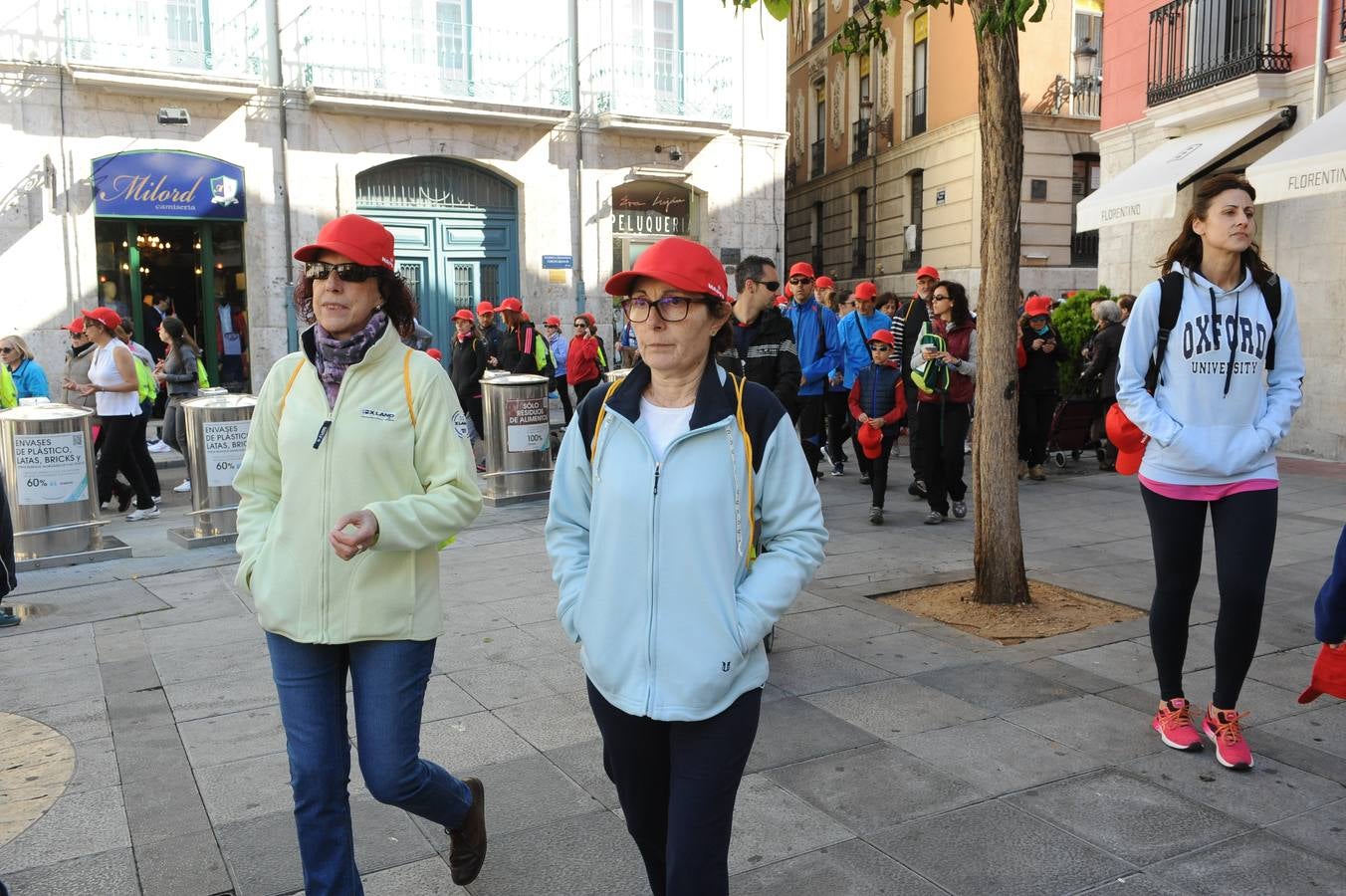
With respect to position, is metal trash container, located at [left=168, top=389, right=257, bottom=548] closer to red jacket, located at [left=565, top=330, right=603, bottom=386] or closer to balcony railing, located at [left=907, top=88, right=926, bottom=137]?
red jacket, located at [left=565, top=330, right=603, bottom=386]

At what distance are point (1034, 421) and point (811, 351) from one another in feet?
12.6

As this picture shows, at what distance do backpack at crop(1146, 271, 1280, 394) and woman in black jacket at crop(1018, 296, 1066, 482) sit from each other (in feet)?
22.9

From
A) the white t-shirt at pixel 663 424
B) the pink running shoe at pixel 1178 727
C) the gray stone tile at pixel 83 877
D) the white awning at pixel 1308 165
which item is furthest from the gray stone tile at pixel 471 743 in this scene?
the white awning at pixel 1308 165

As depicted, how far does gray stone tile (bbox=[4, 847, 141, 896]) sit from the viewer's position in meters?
→ 3.22

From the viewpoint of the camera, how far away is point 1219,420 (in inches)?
153

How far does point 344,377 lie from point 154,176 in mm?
16183

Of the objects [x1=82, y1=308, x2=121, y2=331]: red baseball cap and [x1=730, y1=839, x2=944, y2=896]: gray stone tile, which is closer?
[x1=730, y1=839, x2=944, y2=896]: gray stone tile

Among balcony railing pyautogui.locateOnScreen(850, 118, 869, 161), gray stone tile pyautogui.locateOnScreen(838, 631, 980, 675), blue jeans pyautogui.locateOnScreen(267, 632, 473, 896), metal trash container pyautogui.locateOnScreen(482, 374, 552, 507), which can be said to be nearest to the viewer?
blue jeans pyautogui.locateOnScreen(267, 632, 473, 896)

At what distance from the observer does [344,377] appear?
287 centimetres

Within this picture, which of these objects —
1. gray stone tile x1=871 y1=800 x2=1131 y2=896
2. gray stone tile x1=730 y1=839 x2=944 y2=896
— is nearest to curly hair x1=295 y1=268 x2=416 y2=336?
gray stone tile x1=730 y1=839 x2=944 y2=896

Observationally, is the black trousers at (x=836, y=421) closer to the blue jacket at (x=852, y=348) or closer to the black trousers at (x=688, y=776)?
the blue jacket at (x=852, y=348)

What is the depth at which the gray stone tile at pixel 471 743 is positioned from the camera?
4105 mm

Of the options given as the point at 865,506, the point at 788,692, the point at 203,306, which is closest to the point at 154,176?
the point at 203,306

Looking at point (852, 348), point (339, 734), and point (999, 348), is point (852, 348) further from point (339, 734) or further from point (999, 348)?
point (339, 734)
